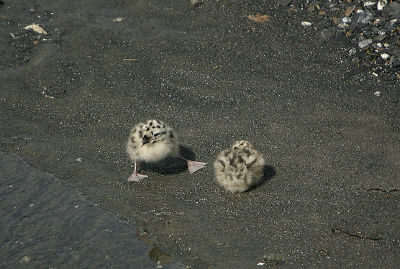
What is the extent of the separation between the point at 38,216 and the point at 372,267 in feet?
12.4

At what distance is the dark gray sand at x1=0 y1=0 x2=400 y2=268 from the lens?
20.4 feet

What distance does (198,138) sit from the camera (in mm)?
7949

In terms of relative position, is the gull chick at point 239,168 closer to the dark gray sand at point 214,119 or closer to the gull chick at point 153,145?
the dark gray sand at point 214,119

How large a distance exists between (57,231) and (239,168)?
2.21 metres

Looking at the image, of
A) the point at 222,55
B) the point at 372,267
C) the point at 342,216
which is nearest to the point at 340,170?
the point at 342,216

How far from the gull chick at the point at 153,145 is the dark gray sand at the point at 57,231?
0.86m

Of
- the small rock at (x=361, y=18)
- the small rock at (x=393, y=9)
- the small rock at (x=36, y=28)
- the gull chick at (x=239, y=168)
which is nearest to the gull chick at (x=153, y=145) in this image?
the gull chick at (x=239, y=168)

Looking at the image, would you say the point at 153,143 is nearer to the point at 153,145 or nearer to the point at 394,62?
the point at 153,145

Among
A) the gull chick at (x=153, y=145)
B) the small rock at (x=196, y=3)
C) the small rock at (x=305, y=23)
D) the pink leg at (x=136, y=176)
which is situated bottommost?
the pink leg at (x=136, y=176)

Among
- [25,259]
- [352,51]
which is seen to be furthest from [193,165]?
[352,51]

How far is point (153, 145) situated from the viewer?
726 cm

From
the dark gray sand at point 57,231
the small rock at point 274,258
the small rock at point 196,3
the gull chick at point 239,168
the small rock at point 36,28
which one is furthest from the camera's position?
the small rock at point 196,3

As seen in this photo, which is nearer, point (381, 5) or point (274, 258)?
point (274, 258)

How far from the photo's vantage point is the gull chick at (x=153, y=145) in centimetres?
725
